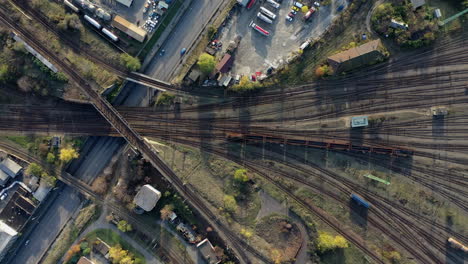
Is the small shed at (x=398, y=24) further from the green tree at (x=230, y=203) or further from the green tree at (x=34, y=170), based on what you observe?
the green tree at (x=34, y=170)

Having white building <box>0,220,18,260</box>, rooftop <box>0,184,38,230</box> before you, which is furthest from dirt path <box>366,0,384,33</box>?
white building <box>0,220,18,260</box>

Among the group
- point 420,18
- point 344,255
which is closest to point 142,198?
point 344,255

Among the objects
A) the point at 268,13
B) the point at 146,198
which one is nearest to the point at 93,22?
the point at 268,13

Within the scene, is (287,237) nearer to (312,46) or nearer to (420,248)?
(420,248)

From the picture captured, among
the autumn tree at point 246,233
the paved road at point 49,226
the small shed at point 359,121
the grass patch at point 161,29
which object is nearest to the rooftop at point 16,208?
the paved road at point 49,226

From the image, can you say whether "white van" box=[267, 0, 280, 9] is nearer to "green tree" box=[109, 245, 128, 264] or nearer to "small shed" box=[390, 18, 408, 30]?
"small shed" box=[390, 18, 408, 30]
